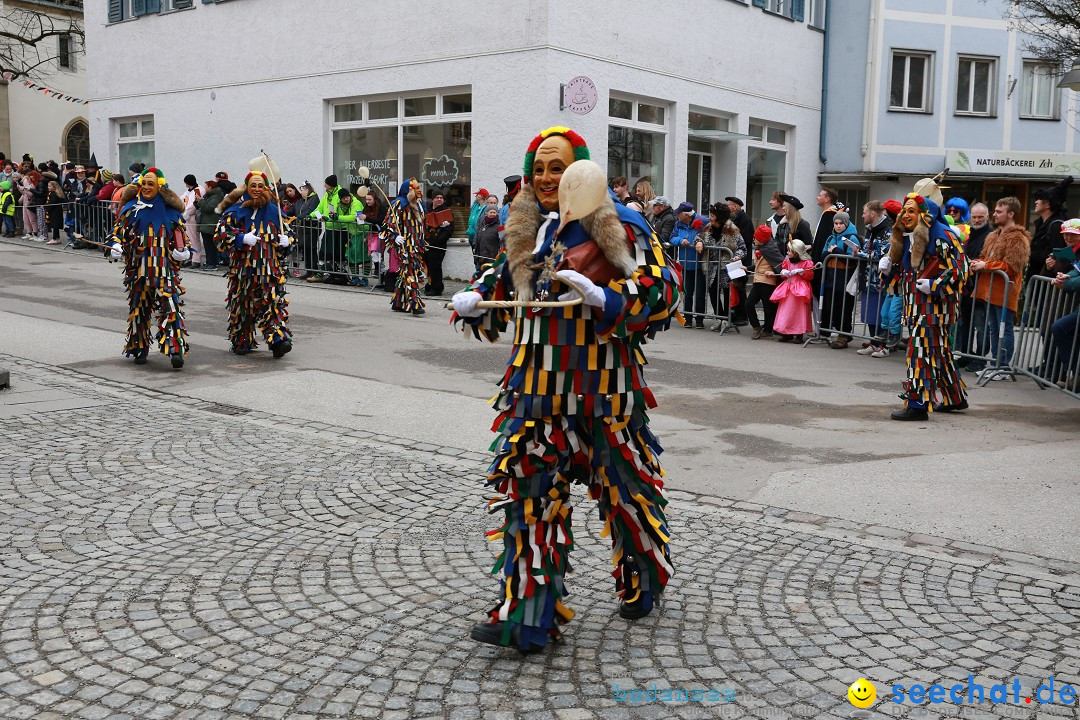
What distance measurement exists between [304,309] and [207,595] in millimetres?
10982

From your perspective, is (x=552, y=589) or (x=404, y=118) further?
(x=404, y=118)

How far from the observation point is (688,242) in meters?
14.4

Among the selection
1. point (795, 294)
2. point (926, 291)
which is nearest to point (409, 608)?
point (926, 291)

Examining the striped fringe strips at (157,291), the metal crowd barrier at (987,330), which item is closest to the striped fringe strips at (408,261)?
the striped fringe strips at (157,291)

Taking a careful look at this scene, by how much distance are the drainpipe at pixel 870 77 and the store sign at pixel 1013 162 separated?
276 centimetres

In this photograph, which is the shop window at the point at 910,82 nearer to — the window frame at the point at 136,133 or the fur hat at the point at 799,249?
the fur hat at the point at 799,249

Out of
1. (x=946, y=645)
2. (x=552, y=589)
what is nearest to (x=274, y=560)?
(x=552, y=589)

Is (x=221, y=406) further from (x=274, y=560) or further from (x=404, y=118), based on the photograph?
(x=404, y=118)

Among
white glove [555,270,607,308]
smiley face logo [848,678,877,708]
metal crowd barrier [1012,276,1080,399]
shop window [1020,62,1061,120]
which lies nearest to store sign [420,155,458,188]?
metal crowd barrier [1012,276,1080,399]

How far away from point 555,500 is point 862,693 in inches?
49.9

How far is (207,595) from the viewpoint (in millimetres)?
4668

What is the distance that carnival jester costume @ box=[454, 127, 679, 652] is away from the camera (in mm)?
4023

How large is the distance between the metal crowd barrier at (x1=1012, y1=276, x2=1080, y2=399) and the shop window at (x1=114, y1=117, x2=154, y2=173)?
68.9ft

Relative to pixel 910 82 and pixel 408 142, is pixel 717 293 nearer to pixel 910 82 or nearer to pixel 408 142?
pixel 408 142
